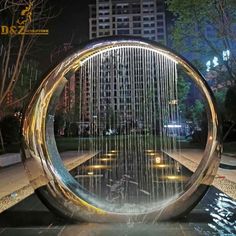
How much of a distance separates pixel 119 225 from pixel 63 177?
1173 mm

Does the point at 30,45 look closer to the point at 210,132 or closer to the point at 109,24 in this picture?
the point at 210,132

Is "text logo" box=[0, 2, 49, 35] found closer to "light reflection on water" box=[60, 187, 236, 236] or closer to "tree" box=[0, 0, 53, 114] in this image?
"tree" box=[0, 0, 53, 114]

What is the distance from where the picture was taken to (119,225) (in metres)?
5.55

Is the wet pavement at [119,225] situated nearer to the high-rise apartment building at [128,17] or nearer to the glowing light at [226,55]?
the glowing light at [226,55]

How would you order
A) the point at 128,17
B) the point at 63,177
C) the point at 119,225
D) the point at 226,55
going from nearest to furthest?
the point at 119,225
the point at 63,177
the point at 226,55
the point at 128,17

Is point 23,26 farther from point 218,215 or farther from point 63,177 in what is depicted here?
point 218,215

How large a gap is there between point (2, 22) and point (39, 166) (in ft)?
42.3

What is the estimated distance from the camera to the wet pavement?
5.23 m

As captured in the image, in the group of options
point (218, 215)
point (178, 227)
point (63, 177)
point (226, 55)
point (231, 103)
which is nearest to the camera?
point (178, 227)

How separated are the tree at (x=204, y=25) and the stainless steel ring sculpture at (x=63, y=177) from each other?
13.8m

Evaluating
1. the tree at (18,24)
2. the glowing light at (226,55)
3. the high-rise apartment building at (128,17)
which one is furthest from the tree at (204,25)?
the high-rise apartment building at (128,17)

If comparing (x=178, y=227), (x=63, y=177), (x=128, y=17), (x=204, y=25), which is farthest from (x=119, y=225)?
(x=128, y=17)

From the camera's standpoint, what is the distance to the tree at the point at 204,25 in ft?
60.8

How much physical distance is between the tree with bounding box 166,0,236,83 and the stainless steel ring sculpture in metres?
13.8
